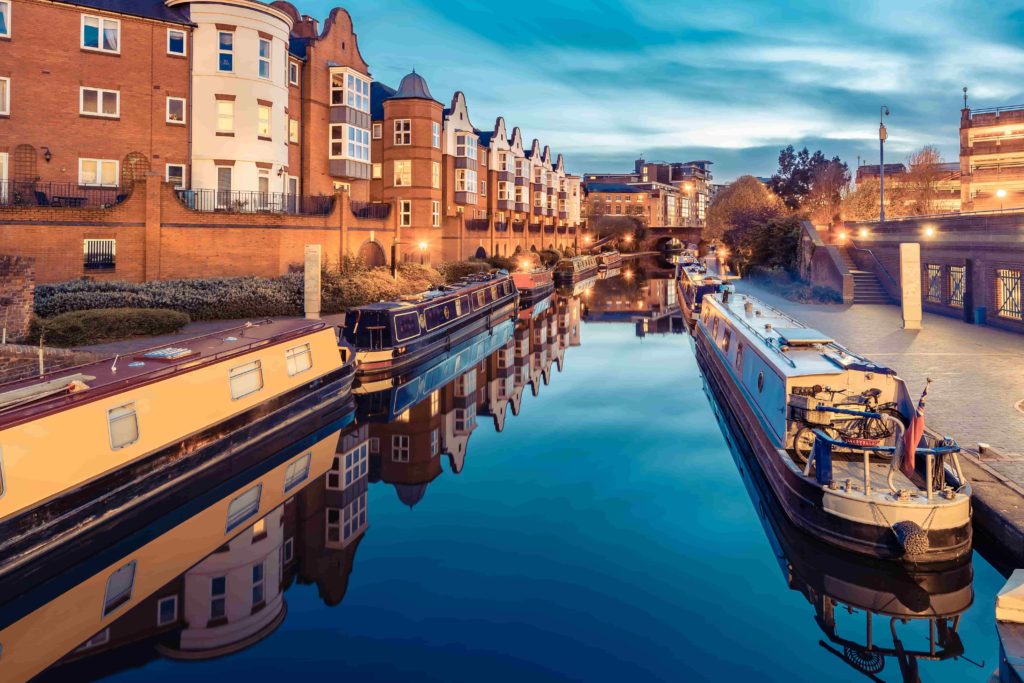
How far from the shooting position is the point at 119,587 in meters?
7.70

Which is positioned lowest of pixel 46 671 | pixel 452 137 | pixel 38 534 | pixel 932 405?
pixel 46 671

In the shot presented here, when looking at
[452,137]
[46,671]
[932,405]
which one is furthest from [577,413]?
[452,137]

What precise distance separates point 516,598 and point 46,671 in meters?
4.43

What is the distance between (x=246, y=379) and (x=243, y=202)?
14946 millimetres

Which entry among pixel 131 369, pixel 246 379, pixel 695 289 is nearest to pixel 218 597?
pixel 131 369

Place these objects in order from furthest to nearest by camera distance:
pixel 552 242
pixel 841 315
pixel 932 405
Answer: pixel 552 242, pixel 841 315, pixel 932 405

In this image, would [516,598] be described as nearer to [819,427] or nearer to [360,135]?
[819,427]

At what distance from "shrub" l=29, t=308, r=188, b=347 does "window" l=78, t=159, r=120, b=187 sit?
27.2 feet

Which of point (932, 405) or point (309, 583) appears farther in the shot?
point (932, 405)

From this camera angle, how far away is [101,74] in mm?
23953

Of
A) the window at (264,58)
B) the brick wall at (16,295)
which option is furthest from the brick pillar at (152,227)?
the window at (264,58)

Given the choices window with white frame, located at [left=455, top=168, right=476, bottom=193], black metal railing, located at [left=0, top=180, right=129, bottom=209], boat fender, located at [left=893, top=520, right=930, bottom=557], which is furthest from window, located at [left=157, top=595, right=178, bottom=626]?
window with white frame, located at [left=455, top=168, right=476, bottom=193]

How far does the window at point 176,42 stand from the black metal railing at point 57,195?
17.9 feet

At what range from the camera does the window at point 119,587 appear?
7371 mm
